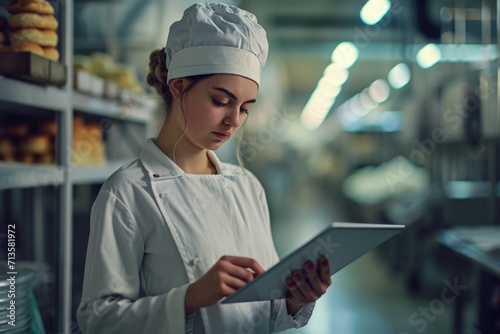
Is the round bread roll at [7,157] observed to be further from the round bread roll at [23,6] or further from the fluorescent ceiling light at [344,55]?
the fluorescent ceiling light at [344,55]

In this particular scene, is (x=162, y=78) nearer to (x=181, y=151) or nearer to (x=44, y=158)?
A: (x=181, y=151)

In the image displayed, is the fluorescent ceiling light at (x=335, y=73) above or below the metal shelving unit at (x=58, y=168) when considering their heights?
above

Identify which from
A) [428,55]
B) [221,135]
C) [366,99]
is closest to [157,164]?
[221,135]

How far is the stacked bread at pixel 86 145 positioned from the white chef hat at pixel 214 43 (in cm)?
144

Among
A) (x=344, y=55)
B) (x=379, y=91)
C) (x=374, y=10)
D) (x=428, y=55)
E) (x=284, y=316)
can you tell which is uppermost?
(x=379, y=91)

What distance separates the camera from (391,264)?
569 cm

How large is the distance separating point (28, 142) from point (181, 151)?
1.11 metres

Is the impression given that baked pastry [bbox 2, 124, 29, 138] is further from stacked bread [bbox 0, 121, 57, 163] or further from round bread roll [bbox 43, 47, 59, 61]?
round bread roll [bbox 43, 47, 59, 61]

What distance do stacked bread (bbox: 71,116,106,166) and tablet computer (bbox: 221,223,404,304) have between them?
1.61 metres

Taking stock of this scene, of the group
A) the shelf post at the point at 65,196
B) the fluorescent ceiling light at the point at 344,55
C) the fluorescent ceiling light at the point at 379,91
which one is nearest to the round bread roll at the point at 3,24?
the shelf post at the point at 65,196

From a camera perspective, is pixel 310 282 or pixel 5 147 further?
pixel 5 147

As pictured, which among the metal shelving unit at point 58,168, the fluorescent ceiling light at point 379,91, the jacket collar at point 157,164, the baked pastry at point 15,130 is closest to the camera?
the jacket collar at point 157,164

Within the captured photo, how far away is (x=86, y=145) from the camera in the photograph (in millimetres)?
2684

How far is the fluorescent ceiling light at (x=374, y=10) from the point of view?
2.90 metres
